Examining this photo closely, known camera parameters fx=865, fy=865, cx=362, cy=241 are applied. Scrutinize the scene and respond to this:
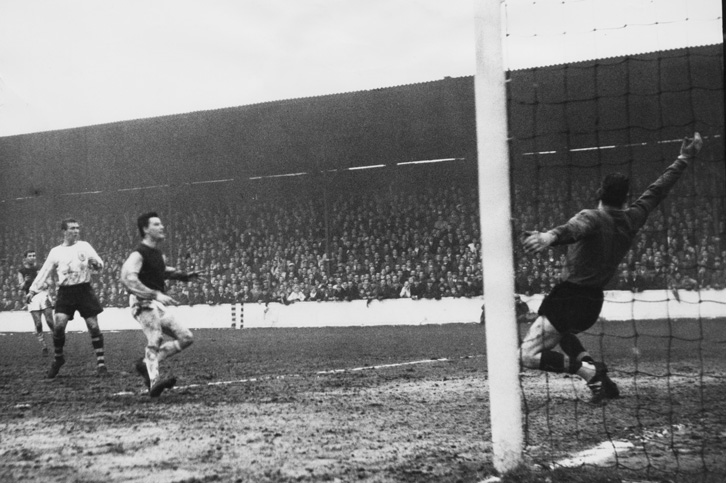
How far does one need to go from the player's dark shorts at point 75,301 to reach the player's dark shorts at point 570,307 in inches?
265

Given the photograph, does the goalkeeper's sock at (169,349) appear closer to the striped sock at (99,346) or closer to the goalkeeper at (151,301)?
the goalkeeper at (151,301)

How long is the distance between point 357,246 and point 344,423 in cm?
2106

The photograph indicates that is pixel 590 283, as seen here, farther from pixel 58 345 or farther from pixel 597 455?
pixel 58 345

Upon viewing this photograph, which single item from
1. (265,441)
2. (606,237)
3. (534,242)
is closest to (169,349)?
(265,441)

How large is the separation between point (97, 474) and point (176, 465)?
1.40ft

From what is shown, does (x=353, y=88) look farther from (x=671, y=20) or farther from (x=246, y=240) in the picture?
(x=671, y=20)

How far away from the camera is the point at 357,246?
27.3m

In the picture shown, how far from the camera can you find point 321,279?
86.2 feet

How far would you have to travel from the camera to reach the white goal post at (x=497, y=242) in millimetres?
4336

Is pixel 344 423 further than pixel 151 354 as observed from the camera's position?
No

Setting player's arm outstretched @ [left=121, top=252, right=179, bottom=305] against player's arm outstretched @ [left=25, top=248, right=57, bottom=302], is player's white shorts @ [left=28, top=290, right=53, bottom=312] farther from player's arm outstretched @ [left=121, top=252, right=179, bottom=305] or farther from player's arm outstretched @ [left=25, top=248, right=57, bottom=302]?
player's arm outstretched @ [left=121, top=252, right=179, bottom=305]

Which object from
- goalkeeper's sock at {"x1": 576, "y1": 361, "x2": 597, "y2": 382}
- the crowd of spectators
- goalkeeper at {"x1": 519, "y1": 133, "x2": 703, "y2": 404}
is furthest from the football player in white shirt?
the crowd of spectators

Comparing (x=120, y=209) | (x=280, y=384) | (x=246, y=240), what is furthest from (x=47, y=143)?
(x=280, y=384)

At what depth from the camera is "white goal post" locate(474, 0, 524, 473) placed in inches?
171
